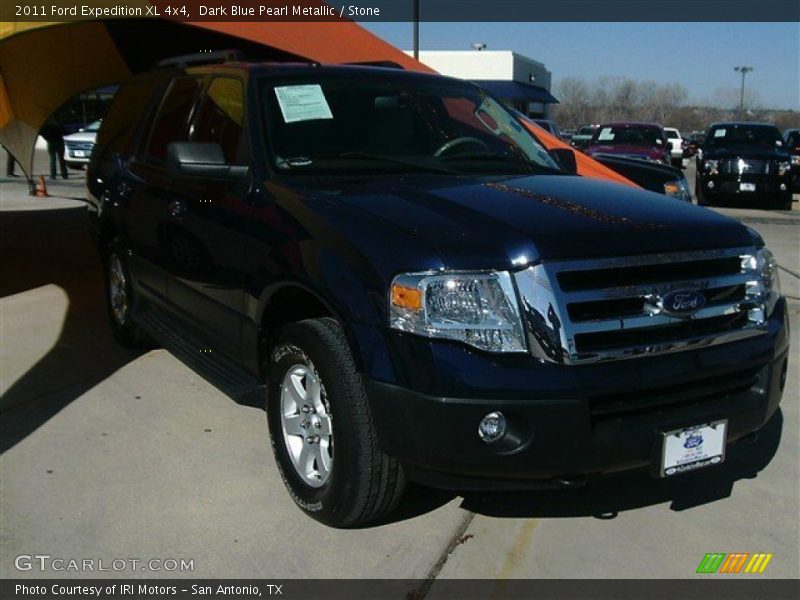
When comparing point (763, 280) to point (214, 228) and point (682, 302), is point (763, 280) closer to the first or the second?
point (682, 302)

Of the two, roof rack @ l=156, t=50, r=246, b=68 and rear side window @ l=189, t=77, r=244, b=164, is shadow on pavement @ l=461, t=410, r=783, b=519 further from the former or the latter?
roof rack @ l=156, t=50, r=246, b=68

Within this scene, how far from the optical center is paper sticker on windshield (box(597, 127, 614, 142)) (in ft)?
63.0

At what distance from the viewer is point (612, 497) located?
3828 millimetres

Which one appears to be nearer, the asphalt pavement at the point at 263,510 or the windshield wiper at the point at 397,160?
the asphalt pavement at the point at 263,510

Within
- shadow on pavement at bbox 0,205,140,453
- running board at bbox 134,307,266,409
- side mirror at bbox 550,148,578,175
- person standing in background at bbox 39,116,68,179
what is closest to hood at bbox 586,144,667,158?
shadow on pavement at bbox 0,205,140,453

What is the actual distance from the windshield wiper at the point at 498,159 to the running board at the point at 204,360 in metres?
1.44

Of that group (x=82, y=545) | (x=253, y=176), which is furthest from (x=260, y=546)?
(x=253, y=176)

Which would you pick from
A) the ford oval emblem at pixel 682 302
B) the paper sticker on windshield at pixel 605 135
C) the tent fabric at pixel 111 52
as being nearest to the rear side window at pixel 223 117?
the ford oval emblem at pixel 682 302

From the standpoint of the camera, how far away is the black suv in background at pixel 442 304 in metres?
2.93

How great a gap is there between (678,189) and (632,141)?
11.9m

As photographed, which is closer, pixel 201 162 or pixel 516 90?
pixel 201 162

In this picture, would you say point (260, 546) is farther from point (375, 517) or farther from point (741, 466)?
point (741, 466)

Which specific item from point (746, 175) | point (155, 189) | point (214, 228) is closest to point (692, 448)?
point (214, 228)

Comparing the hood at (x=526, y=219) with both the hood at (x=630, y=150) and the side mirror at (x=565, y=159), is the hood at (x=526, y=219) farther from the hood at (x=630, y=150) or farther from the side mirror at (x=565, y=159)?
the hood at (x=630, y=150)
